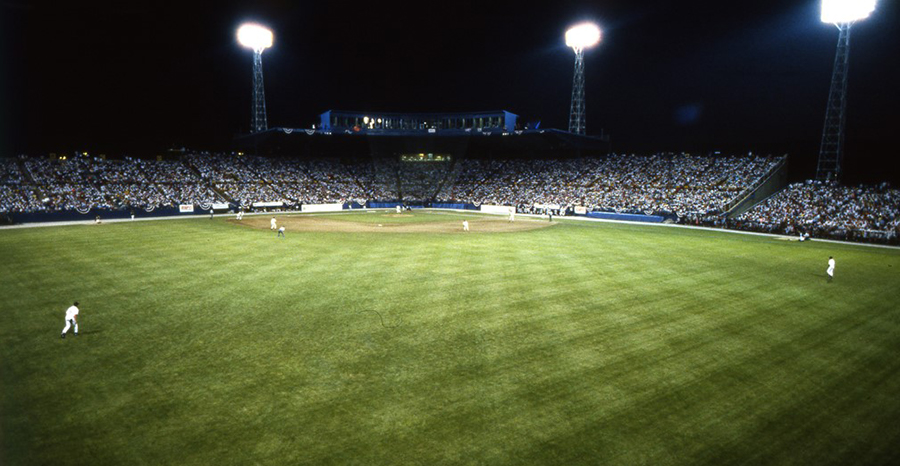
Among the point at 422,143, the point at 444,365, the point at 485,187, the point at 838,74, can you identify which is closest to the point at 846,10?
the point at 838,74

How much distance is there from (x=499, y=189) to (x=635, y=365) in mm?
64194

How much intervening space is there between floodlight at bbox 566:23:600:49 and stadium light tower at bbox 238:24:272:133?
39793 millimetres

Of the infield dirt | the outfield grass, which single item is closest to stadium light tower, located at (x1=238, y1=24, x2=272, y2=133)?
the infield dirt

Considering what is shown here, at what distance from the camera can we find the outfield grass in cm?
775

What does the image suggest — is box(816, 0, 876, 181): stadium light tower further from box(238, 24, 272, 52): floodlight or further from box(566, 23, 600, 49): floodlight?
box(238, 24, 272, 52): floodlight

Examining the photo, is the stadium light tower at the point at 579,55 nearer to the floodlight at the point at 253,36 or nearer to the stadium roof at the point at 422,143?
the stadium roof at the point at 422,143

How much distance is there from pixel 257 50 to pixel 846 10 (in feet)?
212

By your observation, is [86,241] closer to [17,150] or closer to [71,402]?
[71,402]

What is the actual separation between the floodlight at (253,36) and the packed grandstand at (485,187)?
18514mm

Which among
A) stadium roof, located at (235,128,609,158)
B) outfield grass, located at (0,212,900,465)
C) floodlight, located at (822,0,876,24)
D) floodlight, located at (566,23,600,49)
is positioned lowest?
outfield grass, located at (0,212,900,465)

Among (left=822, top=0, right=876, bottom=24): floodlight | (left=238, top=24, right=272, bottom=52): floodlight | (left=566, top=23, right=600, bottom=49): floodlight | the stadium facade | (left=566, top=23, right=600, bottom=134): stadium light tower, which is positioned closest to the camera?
(left=822, top=0, right=876, bottom=24): floodlight

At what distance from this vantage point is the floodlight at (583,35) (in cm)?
5809

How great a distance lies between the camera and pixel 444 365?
1099 centimetres

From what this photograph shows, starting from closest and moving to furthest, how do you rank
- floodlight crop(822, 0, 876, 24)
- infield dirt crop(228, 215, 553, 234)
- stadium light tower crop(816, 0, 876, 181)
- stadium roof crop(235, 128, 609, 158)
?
floodlight crop(822, 0, 876, 24), stadium light tower crop(816, 0, 876, 181), infield dirt crop(228, 215, 553, 234), stadium roof crop(235, 128, 609, 158)
